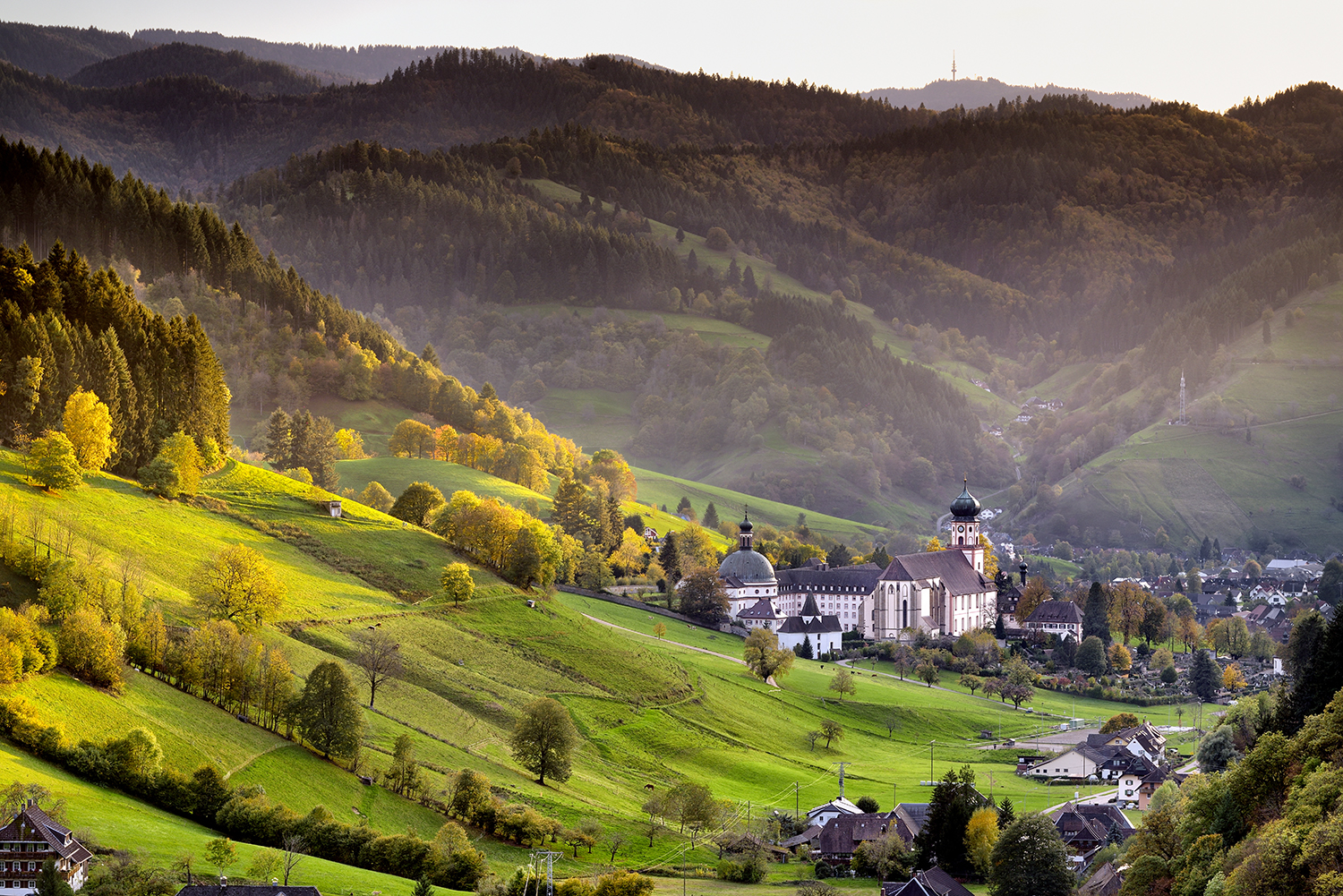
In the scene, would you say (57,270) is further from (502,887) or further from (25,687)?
(502,887)

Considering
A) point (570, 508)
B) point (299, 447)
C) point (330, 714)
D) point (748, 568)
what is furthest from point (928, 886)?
point (299, 447)

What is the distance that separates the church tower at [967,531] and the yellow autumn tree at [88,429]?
376 feet

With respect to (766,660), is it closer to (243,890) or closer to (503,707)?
(503,707)

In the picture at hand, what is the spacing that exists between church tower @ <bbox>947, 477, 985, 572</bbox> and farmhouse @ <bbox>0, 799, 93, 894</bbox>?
14479 centimetres

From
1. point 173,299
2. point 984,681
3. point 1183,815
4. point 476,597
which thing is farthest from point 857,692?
Result: point 173,299

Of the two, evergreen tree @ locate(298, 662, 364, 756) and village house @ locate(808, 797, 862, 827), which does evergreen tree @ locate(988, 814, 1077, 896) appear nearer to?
village house @ locate(808, 797, 862, 827)

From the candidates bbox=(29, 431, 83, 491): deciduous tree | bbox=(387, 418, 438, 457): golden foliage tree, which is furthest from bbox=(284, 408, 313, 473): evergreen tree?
bbox=(29, 431, 83, 491): deciduous tree

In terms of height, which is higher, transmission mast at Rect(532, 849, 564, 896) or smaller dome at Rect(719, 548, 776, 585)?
transmission mast at Rect(532, 849, 564, 896)

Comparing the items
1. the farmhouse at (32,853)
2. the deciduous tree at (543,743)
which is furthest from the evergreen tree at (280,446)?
the farmhouse at (32,853)

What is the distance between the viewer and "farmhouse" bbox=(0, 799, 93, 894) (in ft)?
190

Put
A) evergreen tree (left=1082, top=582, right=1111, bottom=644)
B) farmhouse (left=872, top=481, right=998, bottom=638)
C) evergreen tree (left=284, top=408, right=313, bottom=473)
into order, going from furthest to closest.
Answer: farmhouse (left=872, top=481, right=998, bottom=638) < evergreen tree (left=1082, top=582, right=1111, bottom=644) < evergreen tree (left=284, top=408, right=313, bottom=473)

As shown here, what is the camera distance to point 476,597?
120 meters

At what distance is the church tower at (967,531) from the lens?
624ft

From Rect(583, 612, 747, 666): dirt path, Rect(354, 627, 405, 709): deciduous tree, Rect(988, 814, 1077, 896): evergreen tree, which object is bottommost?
Rect(583, 612, 747, 666): dirt path
